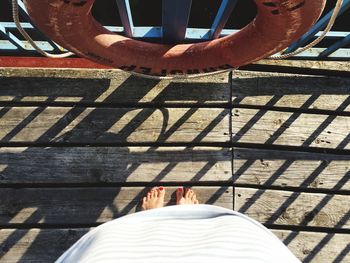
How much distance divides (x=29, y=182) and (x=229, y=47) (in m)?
1.23

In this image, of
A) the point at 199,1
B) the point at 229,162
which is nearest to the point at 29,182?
the point at 229,162

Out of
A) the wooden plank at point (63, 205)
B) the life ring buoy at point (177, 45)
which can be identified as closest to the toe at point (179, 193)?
the wooden plank at point (63, 205)

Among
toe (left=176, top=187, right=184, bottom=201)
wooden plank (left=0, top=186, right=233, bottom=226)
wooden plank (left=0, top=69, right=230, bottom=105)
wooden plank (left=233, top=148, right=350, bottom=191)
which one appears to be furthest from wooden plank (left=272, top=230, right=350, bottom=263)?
wooden plank (left=0, top=69, right=230, bottom=105)

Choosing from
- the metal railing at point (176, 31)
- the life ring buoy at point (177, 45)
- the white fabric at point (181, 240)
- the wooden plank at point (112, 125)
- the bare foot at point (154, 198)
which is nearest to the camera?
the white fabric at point (181, 240)

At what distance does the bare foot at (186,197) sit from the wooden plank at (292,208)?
0.24 meters

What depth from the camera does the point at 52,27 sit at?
1.50 metres

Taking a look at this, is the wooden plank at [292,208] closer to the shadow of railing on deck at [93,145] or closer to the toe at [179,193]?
the shadow of railing on deck at [93,145]

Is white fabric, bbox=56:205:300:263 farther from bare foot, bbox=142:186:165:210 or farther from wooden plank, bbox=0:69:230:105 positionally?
wooden plank, bbox=0:69:230:105

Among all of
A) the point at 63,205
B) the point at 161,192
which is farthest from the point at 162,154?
the point at 63,205

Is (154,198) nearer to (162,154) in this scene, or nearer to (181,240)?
(162,154)

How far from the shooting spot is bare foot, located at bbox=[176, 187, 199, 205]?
82.2 inches

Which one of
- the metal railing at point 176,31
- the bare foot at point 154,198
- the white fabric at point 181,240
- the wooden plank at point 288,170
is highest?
the metal railing at point 176,31

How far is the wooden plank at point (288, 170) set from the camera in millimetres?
2221

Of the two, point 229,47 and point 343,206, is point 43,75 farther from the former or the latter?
point 343,206
